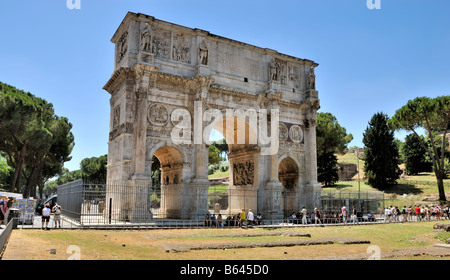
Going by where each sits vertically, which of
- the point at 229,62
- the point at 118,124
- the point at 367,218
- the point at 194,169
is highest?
the point at 229,62

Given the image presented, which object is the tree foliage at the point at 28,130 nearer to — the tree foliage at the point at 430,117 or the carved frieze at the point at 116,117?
the carved frieze at the point at 116,117

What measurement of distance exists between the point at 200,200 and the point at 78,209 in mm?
6773

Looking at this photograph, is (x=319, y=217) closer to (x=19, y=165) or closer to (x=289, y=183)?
(x=289, y=183)

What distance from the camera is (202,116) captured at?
2264cm

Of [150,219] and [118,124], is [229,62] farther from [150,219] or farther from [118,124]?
[150,219]

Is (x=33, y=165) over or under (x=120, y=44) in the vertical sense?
under

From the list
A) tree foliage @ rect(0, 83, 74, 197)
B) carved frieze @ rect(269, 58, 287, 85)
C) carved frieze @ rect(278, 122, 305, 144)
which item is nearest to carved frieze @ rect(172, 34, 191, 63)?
carved frieze @ rect(269, 58, 287, 85)

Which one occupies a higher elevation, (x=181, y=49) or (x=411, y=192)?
(x=181, y=49)

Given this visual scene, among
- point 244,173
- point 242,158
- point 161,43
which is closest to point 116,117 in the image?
point 161,43

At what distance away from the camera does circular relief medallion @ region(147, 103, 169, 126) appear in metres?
21.6

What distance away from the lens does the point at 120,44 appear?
23.6 meters

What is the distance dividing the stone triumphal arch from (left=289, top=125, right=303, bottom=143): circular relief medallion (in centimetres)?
7

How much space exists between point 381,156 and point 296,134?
22908 mm
